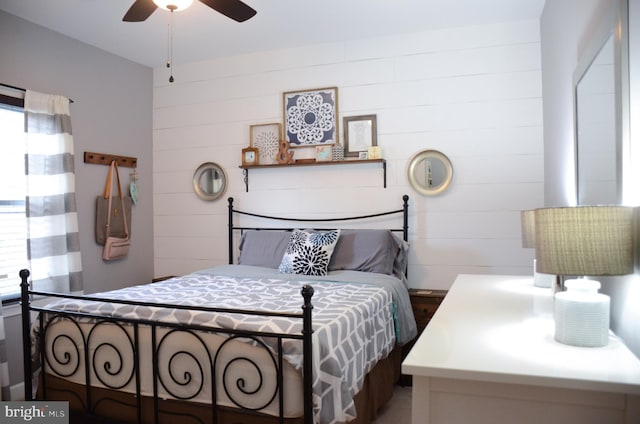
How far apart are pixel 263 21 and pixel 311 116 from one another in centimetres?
85

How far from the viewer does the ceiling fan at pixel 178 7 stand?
228 centimetres

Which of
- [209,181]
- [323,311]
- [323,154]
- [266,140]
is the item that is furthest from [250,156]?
[323,311]

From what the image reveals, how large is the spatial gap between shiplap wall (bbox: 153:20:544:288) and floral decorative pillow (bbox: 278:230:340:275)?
0.52m

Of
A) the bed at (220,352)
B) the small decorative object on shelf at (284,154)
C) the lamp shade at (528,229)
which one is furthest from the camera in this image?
the small decorative object on shelf at (284,154)

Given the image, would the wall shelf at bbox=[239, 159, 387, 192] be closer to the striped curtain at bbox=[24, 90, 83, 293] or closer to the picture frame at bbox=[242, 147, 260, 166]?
the picture frame at bbox=[242, 147, 260, 166]

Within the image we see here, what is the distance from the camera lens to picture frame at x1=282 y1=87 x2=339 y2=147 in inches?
149

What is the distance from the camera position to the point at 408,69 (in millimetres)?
3607

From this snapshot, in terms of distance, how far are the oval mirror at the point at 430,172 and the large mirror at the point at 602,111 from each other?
1498 mm

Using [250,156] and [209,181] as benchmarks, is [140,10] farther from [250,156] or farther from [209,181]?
[209,181]

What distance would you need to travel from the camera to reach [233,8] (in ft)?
7.85

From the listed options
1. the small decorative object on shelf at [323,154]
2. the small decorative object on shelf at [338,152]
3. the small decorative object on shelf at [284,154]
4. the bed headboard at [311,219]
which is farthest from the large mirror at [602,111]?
the small decorative object on shelf at [284,154]

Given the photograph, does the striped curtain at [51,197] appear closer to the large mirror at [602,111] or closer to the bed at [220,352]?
the bed at [220,352]

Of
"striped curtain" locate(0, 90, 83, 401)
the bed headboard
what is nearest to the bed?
the bed headboard

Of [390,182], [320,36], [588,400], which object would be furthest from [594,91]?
[320,36]
